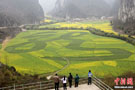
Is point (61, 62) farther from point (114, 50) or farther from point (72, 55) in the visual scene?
point (114, 50)

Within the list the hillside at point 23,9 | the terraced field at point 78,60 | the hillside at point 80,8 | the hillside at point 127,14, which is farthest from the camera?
the hillside at point 80,8

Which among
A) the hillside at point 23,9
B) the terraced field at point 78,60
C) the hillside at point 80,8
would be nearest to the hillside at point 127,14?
Answer: the terraced field at point 78,60

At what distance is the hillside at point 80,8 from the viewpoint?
544 ft

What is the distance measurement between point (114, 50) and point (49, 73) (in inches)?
869

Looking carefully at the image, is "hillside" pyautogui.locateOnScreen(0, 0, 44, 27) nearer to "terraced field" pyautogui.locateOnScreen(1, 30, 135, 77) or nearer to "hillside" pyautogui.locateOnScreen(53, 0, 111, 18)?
"hillside" pyautogui.locateOnScreen(53, 0, 111, 18)

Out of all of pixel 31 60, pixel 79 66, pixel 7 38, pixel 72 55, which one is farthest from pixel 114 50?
pixel 7 38

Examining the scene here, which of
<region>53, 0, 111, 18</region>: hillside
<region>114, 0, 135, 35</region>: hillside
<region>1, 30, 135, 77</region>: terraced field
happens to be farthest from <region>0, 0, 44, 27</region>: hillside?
<region>1, 30, 135, 77</region>: terraced field

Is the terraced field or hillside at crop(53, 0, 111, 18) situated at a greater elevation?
hillside at crop(53, 0, 111, 18)

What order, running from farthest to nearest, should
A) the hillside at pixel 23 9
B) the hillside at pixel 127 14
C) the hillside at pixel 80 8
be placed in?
the hillside at pixel 80 8, the hillside at pixel 23 9, the hillside at pixel 127 14

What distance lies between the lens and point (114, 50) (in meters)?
43.9

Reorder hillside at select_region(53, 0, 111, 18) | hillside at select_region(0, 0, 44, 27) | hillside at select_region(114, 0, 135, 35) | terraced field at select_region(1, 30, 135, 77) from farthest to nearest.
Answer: hillside at select_region(53, 0, 111, 18)
hillside at select_region(0, 0, 44, 27)
hillside at select_region(114, 0, 135, 35)
terraced field at select_region(1, 30, 135, 77)

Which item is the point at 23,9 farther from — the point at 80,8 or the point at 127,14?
the point at 127,14

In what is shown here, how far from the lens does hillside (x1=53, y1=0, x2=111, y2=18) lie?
165875 mm

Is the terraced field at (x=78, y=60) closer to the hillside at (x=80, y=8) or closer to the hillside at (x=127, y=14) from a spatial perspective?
the hillside at (x=127, y=14)
